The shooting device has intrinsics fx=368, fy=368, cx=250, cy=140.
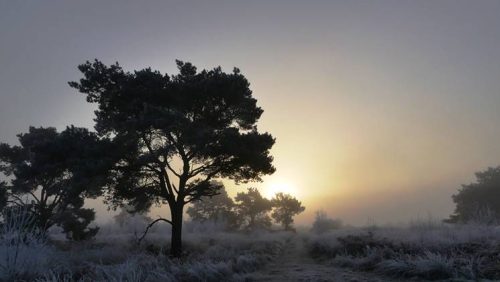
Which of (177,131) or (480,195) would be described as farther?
(480,195)

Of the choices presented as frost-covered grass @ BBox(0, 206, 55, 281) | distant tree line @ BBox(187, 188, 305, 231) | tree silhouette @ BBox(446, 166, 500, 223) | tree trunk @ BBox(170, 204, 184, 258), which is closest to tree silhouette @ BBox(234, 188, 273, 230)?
distant tree line @ BBox(187, 188, 305, 231)

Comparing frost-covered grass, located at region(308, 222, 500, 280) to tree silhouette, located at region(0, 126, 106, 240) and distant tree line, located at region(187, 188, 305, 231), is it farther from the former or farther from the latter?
distant tree line, located at region(187, 188, 305, 231)

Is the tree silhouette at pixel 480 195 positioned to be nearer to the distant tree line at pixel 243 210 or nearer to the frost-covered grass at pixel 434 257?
the distant tree line at pixel 243 210

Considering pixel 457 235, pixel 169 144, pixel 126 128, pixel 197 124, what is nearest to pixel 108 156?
pixel 126 128

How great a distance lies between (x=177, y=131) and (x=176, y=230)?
5651 millimetres

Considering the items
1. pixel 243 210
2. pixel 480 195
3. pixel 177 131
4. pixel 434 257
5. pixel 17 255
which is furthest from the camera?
pixel 243 210

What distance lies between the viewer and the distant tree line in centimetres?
5994

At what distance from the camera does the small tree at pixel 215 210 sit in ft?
196

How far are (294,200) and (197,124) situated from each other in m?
50.8

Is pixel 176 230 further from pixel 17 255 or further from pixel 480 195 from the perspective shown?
pixel 480 195

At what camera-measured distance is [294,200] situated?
220ft

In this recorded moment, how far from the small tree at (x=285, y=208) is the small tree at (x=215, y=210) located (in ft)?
29.2

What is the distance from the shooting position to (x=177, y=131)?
18.7 m

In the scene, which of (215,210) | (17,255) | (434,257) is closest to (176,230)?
(17,255)
